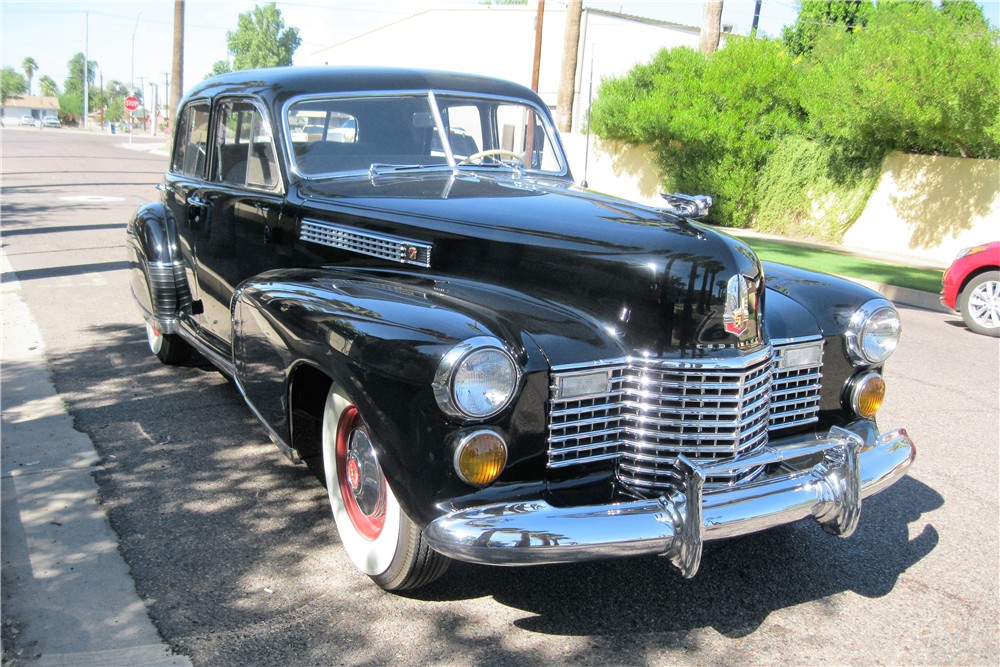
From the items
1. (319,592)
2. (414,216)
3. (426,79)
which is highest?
(426,79)

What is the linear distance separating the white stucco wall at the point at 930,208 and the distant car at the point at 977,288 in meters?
6.58

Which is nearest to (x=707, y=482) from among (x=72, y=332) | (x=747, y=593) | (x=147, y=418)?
(x=747, y=593)

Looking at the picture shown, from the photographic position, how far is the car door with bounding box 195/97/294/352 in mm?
3758

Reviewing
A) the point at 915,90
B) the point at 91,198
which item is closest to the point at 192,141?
the point at 915,90

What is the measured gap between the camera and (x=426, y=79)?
3.99 metres

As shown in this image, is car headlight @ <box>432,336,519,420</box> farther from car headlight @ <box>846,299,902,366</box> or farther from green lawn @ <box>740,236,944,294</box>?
green lawn @ <box>740,236,944,294</box>

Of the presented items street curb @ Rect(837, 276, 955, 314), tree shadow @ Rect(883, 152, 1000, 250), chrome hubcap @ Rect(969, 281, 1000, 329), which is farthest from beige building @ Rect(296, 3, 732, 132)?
chrome hubcap @ Rect(969, 281, 1000, 329)

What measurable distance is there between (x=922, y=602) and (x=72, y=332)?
5.80 meters

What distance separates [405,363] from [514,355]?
331 mm

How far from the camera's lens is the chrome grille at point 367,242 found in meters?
3.15

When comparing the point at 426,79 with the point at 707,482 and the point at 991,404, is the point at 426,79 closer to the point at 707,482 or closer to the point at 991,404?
the point at 707,482

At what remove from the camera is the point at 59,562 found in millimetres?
2871

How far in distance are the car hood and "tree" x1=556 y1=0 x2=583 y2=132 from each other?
1676 cm

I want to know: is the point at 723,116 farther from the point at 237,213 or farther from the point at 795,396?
the point at 795,396
